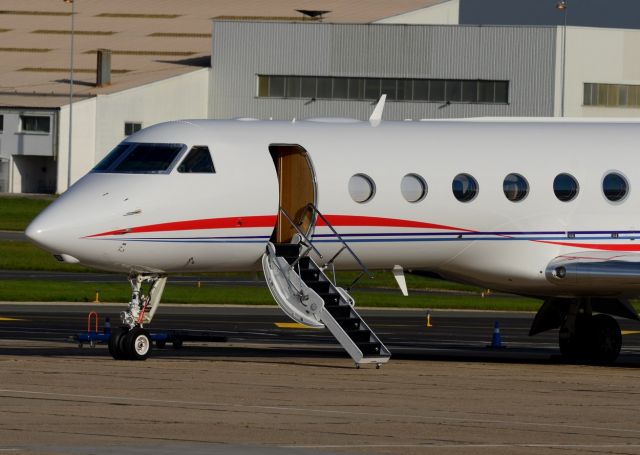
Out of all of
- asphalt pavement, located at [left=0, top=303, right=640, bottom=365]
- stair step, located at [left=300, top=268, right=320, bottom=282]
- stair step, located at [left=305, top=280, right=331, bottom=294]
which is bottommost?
asphalt pavement, located at [left=0, top=303, right=640, bottom=365]

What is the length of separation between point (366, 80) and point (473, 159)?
6868cm

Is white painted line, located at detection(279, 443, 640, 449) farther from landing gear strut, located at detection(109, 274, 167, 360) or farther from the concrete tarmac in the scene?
landing gear strut, located at detection(109, 274, 167, 360)

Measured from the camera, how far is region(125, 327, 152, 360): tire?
26719 millimetres

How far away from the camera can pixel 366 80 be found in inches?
3814

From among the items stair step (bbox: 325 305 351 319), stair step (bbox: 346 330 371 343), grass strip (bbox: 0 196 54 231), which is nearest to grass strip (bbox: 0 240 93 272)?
grass strip (bbox: 0 196 54 231)

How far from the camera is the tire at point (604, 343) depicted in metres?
31.0

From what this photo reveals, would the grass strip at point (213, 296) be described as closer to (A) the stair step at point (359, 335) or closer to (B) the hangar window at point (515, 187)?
(B) the hangar window at point (515, 187)

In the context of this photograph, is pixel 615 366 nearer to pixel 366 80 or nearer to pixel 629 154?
pixel 629 154

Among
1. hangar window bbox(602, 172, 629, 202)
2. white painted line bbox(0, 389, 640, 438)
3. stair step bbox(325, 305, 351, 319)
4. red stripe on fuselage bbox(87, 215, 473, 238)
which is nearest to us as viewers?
white painted line bbox(0, 389, 640, 438)

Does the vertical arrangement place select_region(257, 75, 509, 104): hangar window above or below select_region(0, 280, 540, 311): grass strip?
above

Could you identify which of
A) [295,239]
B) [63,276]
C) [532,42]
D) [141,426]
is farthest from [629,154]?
[532,42]

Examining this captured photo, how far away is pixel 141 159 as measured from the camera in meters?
27.0

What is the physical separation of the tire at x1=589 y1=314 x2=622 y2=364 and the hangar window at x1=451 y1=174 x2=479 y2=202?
184 inches

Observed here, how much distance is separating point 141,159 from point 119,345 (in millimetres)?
3250
